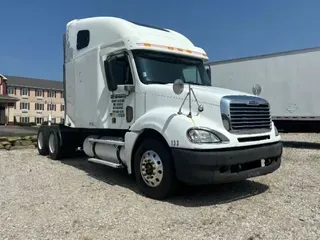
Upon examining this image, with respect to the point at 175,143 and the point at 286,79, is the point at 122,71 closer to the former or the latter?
the point at 175,143

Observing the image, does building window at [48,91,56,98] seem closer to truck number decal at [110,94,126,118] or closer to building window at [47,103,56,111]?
building window at [47,103,56,111]

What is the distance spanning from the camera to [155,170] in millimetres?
5832

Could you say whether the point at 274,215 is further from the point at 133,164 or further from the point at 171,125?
the point at 133,164

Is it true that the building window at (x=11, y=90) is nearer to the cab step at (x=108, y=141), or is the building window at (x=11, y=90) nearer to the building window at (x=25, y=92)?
the building window at (x=25, y=92)

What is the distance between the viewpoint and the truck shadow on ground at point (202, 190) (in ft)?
18.8

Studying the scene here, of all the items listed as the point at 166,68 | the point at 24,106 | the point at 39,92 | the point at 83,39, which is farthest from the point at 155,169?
the point at 39,92

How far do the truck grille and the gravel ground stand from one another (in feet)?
4.13

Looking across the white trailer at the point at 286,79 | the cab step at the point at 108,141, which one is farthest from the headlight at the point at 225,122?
the white trailer at the point at 286,79

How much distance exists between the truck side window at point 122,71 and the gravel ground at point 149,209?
215cm

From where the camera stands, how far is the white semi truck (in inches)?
211

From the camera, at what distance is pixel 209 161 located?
5160 millimetres

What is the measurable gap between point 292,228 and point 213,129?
1.84 meters

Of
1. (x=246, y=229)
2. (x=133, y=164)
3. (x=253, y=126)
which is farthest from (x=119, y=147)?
(x=246, y=229)

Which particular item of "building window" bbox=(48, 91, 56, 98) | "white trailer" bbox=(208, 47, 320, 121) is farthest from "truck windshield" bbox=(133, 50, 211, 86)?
"building window" bbox=(48, 91, 56, 98)
